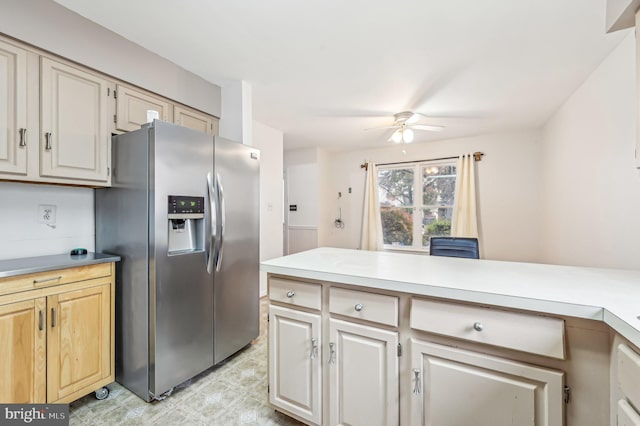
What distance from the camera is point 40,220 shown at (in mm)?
1757

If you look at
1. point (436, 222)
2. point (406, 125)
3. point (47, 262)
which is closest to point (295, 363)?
point (47, 262)

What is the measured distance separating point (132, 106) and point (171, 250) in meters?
1.14

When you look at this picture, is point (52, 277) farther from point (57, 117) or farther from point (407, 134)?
point (407, 134)

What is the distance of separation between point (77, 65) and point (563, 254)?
4.56 meters

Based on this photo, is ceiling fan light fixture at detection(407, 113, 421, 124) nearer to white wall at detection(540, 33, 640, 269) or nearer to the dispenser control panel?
white wall at detection(540, 33, 640, 269)

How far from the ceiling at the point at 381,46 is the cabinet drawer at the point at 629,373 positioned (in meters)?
1.78

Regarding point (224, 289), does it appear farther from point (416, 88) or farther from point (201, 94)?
point (416, 88)

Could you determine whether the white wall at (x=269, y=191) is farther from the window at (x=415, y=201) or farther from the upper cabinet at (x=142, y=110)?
the window at (x=415, y=201)

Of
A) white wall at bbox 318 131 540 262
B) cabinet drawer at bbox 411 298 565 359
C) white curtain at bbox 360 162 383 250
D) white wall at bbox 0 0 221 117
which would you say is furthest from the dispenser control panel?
white wall at bbox 318 131 540 262

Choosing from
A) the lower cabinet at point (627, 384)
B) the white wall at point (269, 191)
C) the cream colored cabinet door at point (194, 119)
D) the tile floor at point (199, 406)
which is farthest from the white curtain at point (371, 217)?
the lower cabinet at point (627, 384)

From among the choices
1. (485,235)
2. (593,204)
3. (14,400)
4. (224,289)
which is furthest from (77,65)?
(485,235)

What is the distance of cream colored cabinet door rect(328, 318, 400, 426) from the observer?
1146 millimetres

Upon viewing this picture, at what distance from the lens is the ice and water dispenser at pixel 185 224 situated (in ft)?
5.69

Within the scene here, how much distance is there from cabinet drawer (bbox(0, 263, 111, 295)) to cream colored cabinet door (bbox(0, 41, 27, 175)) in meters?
0.58
